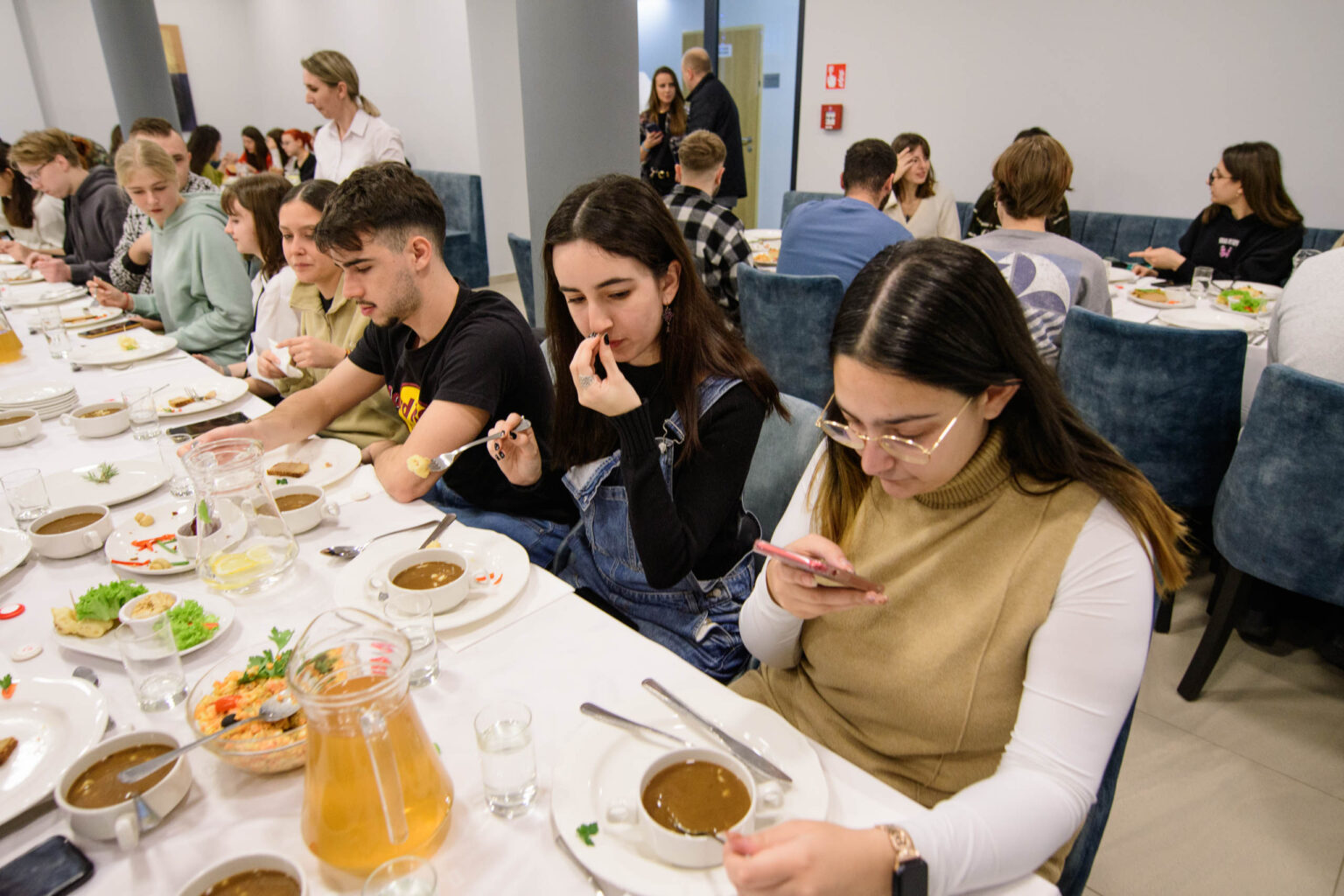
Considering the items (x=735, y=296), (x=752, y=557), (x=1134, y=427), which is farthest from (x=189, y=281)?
(x=1134, y=427)

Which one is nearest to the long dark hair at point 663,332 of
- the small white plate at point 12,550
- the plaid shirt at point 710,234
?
the small white plate at point 12,550

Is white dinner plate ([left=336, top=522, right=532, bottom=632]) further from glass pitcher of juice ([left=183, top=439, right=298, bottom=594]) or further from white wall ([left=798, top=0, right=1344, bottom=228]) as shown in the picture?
white wall ([left=798, top=0, right=1344, bottom=228])

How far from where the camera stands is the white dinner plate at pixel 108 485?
1.66 meters

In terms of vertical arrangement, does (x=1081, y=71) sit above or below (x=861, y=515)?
above

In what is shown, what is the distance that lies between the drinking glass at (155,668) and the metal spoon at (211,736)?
0.62 feet

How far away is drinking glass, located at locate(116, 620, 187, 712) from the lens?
1039mm

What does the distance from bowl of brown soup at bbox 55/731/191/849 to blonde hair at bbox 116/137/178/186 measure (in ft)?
10.5

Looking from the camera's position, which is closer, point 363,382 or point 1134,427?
point 363,382

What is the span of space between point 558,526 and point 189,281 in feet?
8.46

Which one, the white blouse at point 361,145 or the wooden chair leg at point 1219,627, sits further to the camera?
the white blouse at point 361,145

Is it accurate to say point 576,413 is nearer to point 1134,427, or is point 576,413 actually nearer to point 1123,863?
point 1123,863

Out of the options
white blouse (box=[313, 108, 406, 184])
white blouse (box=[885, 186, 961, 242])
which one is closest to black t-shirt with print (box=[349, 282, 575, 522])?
white blouse (box=[313, 108, 406, 184])

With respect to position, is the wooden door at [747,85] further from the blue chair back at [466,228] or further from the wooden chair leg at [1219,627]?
the wooden chair leg at [1219,627]

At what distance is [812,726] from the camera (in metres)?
1.22
